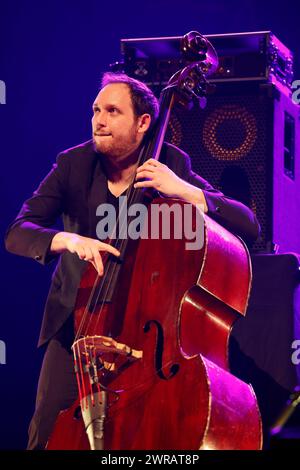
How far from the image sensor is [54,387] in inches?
105

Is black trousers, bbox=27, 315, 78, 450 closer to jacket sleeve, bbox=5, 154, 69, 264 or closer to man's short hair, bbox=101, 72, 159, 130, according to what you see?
jacket sleeve, bbox=5, 154, 69, 264

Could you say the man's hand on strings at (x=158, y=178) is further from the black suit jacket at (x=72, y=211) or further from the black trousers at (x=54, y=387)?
the black trousers at (x=54, y=387)

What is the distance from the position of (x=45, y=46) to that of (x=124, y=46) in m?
1.33

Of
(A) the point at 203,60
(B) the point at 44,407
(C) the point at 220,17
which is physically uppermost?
(C) the point at 220,17

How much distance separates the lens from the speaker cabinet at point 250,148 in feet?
10.0

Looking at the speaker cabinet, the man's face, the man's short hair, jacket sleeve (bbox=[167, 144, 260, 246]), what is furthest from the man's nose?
the speaker cabinet

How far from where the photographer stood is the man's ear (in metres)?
2.82

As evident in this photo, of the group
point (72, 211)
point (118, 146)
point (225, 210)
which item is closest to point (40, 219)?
point (72, 211)

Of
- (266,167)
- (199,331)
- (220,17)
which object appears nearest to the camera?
(199,331)

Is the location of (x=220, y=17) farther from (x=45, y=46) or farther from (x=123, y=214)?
(x=123, y=214)

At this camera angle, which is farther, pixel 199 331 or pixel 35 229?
pixel 35 229

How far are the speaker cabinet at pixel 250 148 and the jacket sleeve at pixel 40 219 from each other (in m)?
0.62

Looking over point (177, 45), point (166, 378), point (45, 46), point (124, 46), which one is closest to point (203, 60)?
point (177, 45)

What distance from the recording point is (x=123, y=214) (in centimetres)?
252
